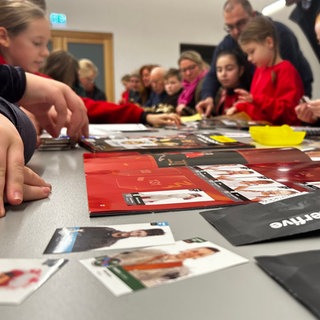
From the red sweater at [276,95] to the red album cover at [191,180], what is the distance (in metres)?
1.01

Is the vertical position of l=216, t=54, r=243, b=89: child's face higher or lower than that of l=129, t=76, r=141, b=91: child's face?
higher

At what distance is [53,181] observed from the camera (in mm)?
550

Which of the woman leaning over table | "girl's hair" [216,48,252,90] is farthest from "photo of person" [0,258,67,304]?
"girl's hair" [216,48,252,90]

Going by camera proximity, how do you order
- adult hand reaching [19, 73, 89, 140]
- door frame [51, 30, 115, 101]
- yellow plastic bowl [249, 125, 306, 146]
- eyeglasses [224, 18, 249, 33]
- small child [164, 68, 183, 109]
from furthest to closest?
door frame [51, 30, 115, 101], small child [164, 68, 183, 109], eyeglasses [224, 18, 249, 33], yellow plastic bowl [249, 125, 306, 146], adult hand reaching [19, 73, 89, 140]

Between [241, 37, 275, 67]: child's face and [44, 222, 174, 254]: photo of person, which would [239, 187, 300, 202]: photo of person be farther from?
[241, 37, 275, 67]: child's face

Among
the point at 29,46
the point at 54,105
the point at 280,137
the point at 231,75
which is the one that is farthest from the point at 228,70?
the point at 54,105

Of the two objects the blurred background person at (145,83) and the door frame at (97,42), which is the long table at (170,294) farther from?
the door frame at (97,42)

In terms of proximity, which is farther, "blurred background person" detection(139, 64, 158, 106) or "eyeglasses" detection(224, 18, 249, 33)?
"blurred background person" detection(139, 64, 158, 106)

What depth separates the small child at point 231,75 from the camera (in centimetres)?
232

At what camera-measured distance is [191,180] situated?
0.51 meters

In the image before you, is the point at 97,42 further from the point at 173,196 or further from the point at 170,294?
the point at 170,294

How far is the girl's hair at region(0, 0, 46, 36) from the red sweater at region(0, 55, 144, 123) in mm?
400

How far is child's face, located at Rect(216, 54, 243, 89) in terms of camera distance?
2.31m

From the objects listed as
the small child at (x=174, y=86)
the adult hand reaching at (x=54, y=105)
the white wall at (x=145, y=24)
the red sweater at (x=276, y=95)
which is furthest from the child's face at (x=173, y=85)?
the white wall at (x=145, y=24)
